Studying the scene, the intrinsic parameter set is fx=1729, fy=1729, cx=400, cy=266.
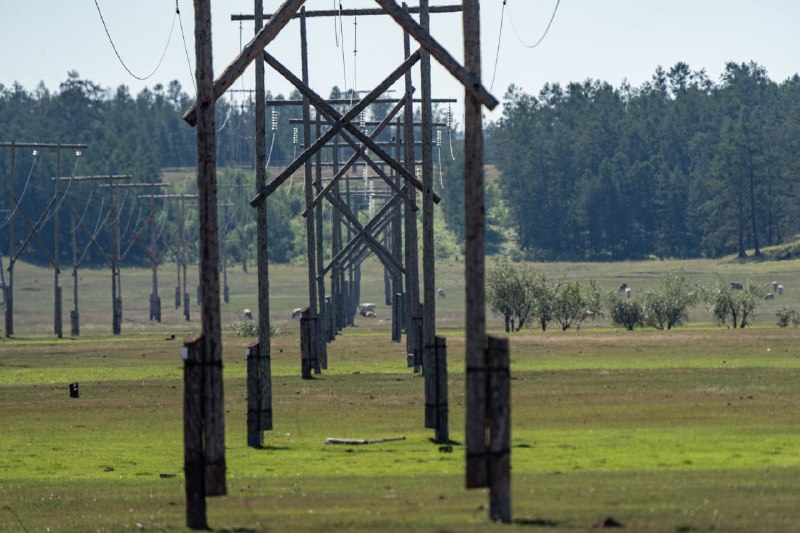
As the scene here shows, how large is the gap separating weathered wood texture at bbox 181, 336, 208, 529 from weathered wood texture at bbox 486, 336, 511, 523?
318cm

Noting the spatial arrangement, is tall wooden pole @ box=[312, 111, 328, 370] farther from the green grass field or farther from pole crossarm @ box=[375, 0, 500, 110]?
pole crossarm @ box=[375, 0, 500, 110]

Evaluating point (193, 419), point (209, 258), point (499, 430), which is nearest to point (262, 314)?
point (209, 258)

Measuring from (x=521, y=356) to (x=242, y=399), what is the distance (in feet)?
60.5

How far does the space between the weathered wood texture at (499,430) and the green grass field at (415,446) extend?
337 millimetres

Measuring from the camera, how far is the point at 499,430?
55.3ft

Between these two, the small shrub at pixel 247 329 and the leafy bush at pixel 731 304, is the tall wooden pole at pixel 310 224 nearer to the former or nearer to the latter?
the small shrub at pixel 247 329

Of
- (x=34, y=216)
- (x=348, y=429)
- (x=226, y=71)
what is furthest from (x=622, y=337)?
(x=34, y=216)

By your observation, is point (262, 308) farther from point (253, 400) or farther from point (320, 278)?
point (320, 278)

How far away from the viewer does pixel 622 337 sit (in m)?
72.2

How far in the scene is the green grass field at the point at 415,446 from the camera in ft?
59.4

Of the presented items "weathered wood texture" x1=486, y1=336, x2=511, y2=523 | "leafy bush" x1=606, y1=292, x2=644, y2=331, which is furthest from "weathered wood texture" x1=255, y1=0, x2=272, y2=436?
"leafy bush" x1=606, y1=292, x2=644, y2=331

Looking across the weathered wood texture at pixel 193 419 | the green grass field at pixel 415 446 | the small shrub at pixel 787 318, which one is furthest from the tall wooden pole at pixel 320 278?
the small shrub at pixel 787 318

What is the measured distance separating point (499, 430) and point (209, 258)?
4.16 metres

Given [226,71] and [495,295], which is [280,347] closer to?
[495,295]
